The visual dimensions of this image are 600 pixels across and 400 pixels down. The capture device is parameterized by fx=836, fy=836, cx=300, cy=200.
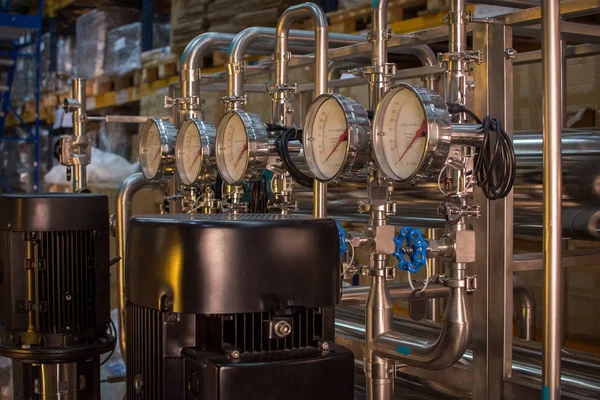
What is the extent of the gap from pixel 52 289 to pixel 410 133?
150 cm

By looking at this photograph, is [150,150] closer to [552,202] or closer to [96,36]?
[552,202]

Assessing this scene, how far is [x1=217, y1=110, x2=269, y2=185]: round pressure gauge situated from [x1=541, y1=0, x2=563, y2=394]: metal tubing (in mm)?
1046

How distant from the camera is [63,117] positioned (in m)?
7.61

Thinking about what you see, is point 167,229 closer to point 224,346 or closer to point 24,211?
point 224,346

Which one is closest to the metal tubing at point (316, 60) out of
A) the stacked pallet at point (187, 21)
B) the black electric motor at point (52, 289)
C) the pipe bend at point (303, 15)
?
the pipe bend at point (303, 15)

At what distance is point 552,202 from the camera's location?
1.45 m

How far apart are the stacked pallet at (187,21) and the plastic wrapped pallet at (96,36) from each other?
148 centimetres

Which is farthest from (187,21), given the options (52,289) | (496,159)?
(496,159)

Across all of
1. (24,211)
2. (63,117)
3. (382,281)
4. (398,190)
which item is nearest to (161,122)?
(24,211)

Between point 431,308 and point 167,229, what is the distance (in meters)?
1.71

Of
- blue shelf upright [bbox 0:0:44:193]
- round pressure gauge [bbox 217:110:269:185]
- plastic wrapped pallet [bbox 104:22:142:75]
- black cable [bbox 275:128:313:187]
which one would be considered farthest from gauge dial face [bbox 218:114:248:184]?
blue shelf upright [bbox 0:0:44:193]

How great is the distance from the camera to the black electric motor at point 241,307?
4.68ft

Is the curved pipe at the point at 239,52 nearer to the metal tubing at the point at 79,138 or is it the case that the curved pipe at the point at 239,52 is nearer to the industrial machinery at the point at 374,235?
the industrial machinery at the point at 374,235

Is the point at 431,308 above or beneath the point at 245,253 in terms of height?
beneath
